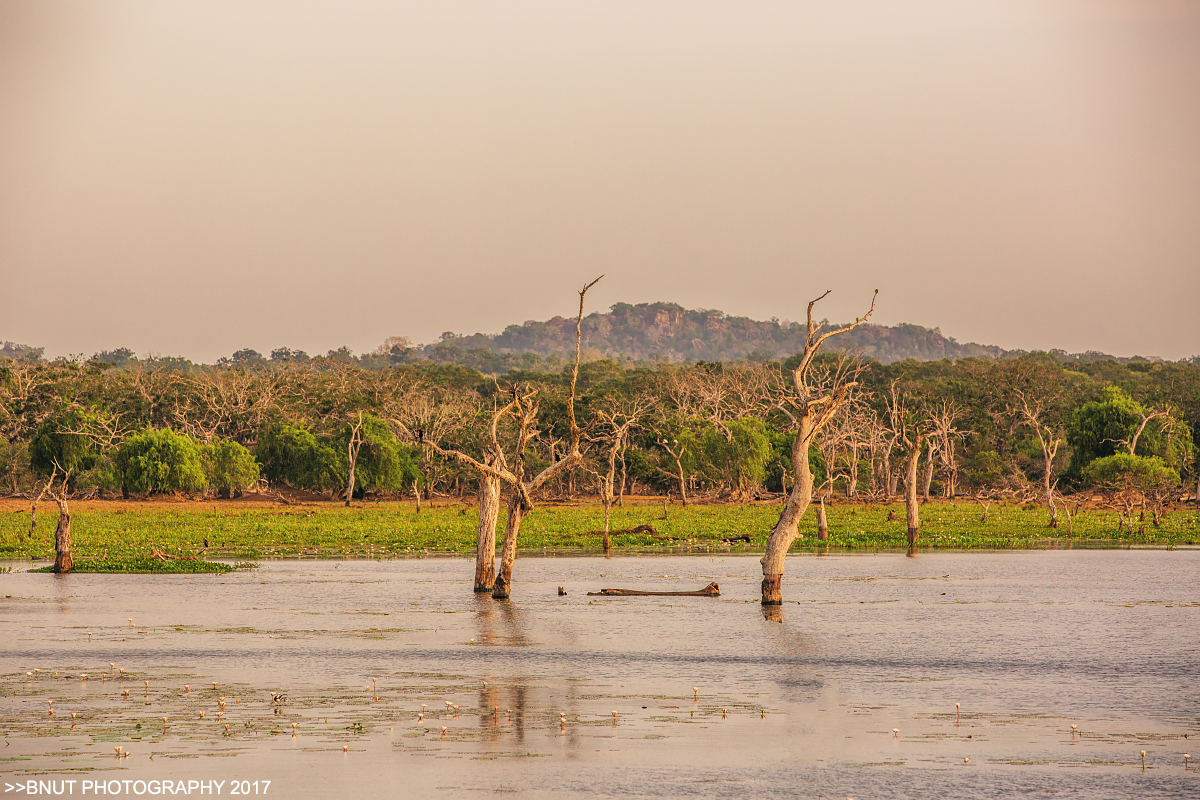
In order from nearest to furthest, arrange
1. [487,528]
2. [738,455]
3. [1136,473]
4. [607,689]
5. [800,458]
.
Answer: [607,689] < [800,458] < [487,528] < [1136,473] < [738,455]

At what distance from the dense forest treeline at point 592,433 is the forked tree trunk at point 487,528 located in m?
38.9

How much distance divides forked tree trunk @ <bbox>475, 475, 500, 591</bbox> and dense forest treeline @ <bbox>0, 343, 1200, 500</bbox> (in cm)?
3892

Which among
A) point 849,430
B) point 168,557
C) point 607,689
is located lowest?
point 607,689

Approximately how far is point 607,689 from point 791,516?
10.5 m

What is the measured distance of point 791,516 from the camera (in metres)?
29.2

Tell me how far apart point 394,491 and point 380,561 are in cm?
4950

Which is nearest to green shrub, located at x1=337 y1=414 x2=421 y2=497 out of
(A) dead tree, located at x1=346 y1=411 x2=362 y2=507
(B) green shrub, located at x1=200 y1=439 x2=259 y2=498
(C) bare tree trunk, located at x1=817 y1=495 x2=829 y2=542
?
(A) dead tree, located at x1=346 y1=411 x2=362 y2=507

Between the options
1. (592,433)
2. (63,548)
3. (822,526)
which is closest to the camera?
(63,548)

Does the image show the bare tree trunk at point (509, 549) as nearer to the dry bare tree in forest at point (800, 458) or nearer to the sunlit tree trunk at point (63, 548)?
the dry bare tree in forest at point (800, 458)

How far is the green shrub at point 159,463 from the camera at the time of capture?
263ft

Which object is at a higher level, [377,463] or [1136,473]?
[377,463]

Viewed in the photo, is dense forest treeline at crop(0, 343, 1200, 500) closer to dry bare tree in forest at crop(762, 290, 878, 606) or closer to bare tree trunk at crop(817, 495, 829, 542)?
bare tree trunk at crop(817, 495, 829, 542)

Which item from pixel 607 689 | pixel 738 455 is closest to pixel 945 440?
pixel 738 455

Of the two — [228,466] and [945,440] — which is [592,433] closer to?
[945,440]
